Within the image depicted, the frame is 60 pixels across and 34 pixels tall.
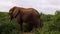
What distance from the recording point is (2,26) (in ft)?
34.6

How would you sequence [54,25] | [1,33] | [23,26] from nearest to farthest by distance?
[1,33] < [54,25] < [23,26]

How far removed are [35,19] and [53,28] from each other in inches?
31.1

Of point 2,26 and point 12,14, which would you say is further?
point 12,14

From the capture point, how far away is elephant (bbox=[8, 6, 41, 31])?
1116 cm

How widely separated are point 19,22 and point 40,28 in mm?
875

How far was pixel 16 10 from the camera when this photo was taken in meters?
11.6

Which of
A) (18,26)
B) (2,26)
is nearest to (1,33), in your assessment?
(2,26)

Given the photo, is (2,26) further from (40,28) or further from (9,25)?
(40,28)

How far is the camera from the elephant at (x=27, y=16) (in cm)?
1116

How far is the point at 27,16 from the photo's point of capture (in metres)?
11.2

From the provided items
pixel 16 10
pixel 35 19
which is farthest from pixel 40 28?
pixel 16 10

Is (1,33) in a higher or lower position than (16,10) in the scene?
lower

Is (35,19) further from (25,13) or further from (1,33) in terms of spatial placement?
(1,33)

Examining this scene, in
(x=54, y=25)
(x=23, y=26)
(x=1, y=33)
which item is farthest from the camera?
(x=23, y=26)
